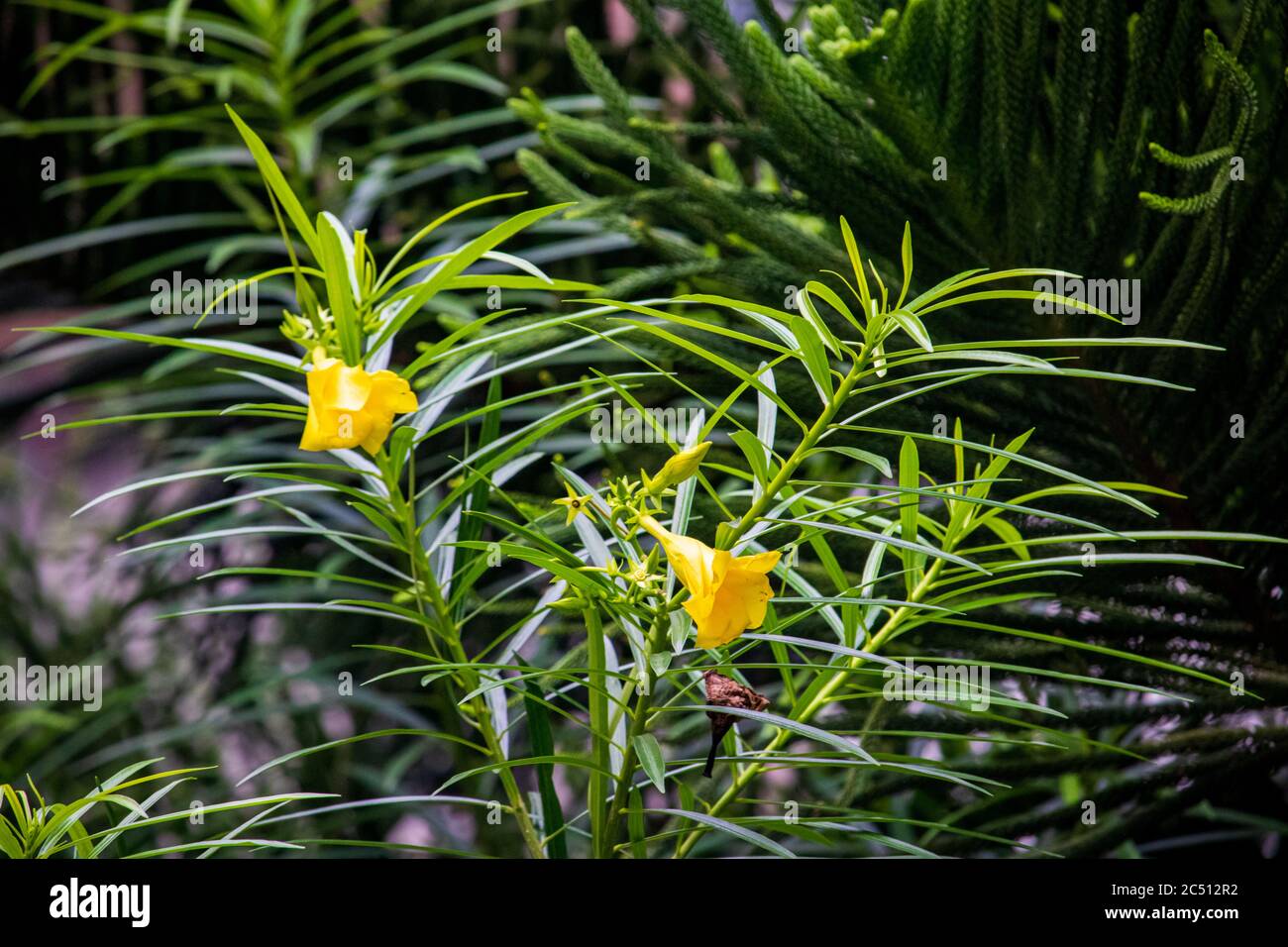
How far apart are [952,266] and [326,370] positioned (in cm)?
34

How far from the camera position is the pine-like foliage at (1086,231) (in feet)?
1.45

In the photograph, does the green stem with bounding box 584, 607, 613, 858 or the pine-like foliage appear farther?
the pine-like foliage

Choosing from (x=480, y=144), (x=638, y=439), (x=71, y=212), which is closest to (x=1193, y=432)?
(x=638, y=439)

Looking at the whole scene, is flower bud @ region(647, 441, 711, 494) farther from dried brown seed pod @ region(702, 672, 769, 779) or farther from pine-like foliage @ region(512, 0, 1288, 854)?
pine-like foliage @ region(512, 0, 1288, 854)

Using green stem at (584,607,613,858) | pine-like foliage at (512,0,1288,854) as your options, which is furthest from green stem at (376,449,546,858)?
pine-like foliage at (512,0,1288,854)

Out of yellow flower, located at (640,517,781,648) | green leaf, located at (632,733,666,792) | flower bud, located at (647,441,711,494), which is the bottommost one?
green leaf, located at (632,733,666,792)

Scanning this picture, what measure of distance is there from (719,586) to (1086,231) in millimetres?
335

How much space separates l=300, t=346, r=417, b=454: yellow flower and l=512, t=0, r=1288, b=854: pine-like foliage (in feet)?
0.78

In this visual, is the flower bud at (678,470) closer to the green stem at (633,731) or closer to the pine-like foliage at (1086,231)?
the green stem at (633,731)

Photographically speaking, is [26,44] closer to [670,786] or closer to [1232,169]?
[670,786]

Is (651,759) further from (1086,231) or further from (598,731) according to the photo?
(1086,231)

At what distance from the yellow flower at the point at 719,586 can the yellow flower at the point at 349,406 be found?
74 mm

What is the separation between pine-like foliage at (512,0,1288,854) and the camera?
1.45ft

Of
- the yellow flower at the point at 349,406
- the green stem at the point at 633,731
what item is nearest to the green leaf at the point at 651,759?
the green stem at the point at 633,731
